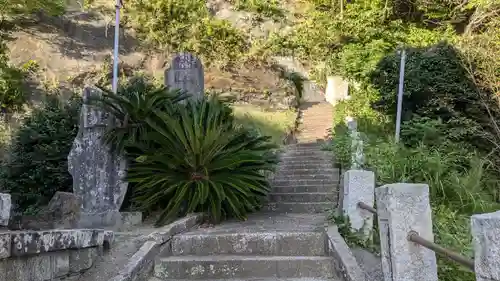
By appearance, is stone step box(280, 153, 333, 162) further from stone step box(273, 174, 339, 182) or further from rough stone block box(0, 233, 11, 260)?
rough stone block box(0, 233, 11, 260)

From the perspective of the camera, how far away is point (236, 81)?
14.9 m

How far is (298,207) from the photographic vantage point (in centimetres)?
632

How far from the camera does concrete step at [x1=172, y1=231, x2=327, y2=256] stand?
3939 millimetres

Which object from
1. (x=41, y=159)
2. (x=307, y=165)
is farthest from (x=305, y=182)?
(x=41, y=159)

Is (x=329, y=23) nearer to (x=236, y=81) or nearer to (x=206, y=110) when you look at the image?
(x=236, y=81)

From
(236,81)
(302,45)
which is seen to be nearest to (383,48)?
(302,45)

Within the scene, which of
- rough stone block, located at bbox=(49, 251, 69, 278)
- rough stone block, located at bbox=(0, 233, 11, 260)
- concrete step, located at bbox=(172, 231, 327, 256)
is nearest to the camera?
rough stone block, located at bbox=(0, 233, 11, 260)

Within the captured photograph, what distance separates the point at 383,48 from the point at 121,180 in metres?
10.3

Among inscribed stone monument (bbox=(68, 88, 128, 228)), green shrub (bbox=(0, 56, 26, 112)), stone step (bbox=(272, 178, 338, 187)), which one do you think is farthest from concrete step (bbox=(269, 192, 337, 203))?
green shrub (bbox=(0, 56, 26, 112))

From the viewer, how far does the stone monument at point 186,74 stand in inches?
297

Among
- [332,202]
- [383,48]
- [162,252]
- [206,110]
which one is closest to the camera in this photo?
[162,252]

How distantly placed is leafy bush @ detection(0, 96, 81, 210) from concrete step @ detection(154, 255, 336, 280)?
15.7ft

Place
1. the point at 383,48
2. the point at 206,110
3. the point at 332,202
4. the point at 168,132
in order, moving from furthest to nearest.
Answer: the point at 383,48 < the point at 332,202 < the point at 206,110 < the point at 168,132

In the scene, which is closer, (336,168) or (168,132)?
(168,132)
